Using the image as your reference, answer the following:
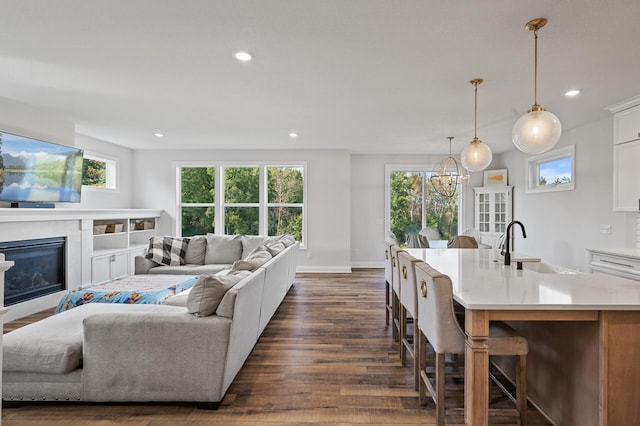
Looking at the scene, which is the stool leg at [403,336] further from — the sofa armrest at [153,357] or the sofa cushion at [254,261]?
the sofa armrest at [153,357]

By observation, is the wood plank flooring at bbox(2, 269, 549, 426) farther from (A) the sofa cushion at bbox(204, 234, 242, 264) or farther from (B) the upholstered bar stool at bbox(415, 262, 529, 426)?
(A) the sofa cushion at bbox(204, 234, 242, 264)

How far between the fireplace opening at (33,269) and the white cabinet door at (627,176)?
696 centimetres

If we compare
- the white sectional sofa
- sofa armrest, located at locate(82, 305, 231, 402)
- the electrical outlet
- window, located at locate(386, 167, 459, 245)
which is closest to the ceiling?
the electrical outlet

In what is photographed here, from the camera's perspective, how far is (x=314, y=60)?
274 cm

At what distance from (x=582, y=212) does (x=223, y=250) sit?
541cm

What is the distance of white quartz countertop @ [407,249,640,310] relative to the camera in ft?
4.99

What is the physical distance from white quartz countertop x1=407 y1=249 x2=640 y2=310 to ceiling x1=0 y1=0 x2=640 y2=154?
166cm

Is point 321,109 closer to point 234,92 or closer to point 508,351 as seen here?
point 234,92

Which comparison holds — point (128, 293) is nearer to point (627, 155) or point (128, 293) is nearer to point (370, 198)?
point (370, 198)

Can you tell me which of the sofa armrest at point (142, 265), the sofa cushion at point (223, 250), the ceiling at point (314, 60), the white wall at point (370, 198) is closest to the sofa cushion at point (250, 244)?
the sofa cushion at point (223, 250)

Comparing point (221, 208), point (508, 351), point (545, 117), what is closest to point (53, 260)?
point (221, 208)

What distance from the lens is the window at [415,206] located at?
24.2ft

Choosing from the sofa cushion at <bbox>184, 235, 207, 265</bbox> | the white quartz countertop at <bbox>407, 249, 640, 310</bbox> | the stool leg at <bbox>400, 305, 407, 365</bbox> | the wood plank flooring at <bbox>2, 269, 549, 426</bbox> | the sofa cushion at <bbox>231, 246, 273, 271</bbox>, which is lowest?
the wood plank flooring at <bbox>2, 269, 549, 426</bbox>

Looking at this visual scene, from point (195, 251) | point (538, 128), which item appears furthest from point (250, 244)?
point (538, 128)
